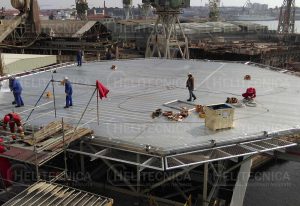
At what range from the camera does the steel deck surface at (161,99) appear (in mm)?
16250

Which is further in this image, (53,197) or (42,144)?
(42,144)

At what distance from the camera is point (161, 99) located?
2261 centimetres

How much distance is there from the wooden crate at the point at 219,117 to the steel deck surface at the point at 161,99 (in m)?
0.39

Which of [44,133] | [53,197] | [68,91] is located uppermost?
[68,91]

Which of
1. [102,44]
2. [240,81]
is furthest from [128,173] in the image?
[102,44]

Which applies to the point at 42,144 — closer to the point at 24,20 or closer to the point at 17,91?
the point at 17,91

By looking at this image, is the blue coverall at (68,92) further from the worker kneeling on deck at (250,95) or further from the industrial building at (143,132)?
the worker kneeling on deck at (250,95)

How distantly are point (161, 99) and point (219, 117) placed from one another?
6704 mm

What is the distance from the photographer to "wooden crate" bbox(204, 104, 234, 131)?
644 inches

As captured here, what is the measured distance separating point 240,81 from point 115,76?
35.1 ft

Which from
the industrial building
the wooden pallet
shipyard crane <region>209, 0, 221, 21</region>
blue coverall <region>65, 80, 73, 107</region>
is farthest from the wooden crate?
shipyard crane <region>209, 0, 221, 21</region>

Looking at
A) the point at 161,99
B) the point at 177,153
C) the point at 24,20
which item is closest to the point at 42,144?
the point at 177,153

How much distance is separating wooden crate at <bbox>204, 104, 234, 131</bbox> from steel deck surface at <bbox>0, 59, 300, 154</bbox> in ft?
1.27

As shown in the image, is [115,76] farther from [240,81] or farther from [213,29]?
[213,29]
